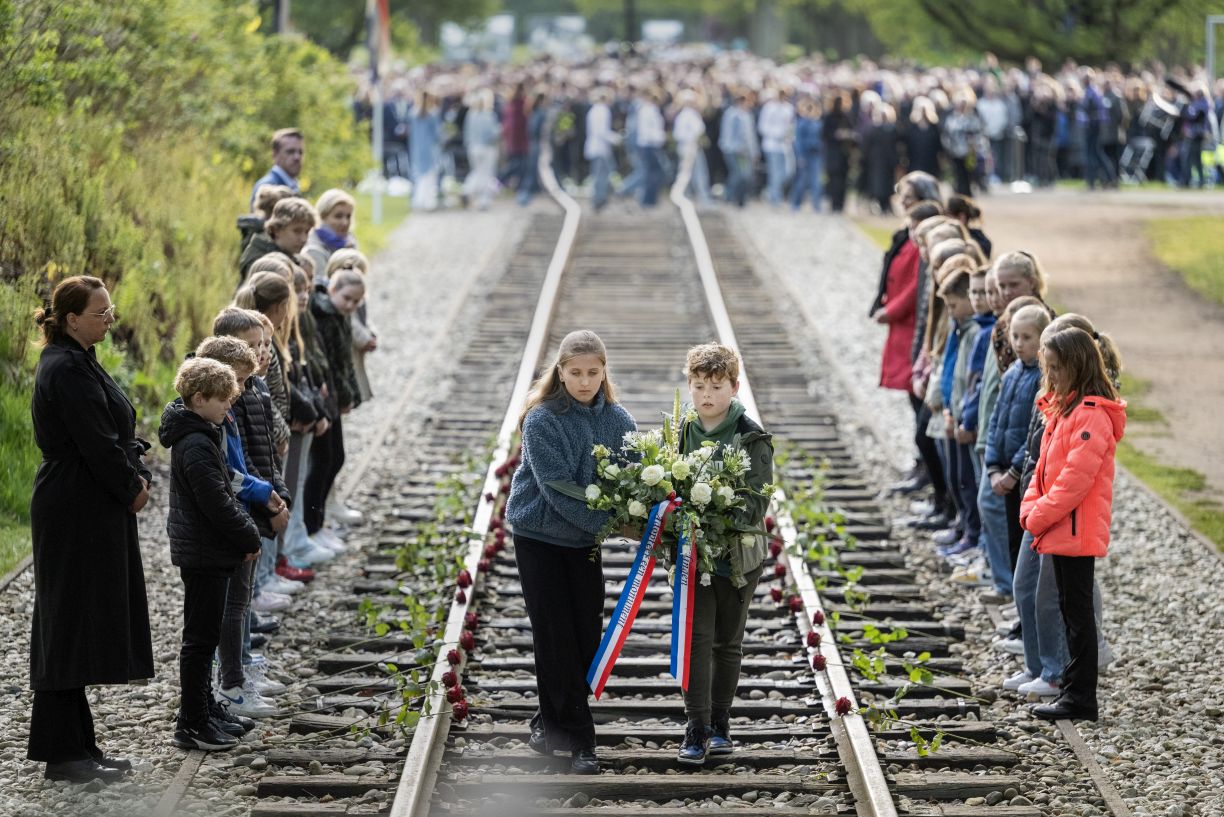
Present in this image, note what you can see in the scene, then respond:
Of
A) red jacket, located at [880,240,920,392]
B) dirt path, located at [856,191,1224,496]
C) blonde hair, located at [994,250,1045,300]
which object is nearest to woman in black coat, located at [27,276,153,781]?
blonde hair, located at [994,250,1045,300]

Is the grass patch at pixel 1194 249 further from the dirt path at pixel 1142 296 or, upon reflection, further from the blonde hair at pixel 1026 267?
the blonde hair at pixel 1026 267

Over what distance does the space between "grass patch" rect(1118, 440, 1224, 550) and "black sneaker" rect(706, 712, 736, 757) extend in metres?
5.05

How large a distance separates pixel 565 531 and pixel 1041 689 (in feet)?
8.75

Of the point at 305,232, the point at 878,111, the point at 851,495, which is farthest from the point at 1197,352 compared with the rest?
the point at 305,232

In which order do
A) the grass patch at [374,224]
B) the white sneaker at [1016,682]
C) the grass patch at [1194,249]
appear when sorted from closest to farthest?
1. the white sneaker at [1016,682]
2. the grass patch at [1194,249]
3. the grass patch at [374,224]

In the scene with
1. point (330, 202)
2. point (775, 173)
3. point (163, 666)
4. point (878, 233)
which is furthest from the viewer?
point (775, 173)

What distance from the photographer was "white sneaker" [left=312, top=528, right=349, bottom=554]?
35.0 ft

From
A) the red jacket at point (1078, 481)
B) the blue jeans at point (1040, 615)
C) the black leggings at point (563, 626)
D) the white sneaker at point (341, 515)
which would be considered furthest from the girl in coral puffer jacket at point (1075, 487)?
the white sneaker at point (341, 515)

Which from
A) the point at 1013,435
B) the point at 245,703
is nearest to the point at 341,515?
the point at 245,703

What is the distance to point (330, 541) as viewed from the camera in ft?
35.2

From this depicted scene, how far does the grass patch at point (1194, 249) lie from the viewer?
22.4m

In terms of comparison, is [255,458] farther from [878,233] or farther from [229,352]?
[878,233]

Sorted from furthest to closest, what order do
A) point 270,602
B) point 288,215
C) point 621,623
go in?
point 288,215
point 270,602
point 621,623

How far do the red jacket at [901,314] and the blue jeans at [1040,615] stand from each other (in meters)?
3.66
